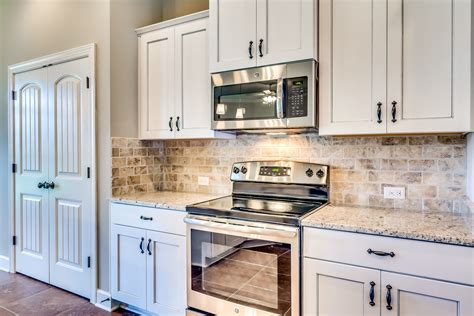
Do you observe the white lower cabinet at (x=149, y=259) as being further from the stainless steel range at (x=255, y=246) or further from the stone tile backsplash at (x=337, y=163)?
the stone tile backsplash at (x=337, y=163)

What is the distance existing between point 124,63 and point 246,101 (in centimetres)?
123

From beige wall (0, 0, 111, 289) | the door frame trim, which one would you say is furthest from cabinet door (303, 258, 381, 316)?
the door frame trim

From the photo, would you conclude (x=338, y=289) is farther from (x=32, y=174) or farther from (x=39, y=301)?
(x=32, y=174)

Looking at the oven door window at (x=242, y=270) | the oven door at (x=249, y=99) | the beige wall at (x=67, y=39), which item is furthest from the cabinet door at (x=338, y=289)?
the beige wall at (x=67, y=39)

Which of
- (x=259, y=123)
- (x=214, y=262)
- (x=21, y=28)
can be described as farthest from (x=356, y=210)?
(x=21, y=28)

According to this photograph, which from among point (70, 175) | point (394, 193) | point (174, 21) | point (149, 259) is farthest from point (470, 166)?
point (70, 175)

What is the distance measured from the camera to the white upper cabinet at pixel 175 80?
248 cm

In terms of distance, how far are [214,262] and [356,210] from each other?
1015 mm

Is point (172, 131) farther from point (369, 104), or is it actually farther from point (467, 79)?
point (467, 79)

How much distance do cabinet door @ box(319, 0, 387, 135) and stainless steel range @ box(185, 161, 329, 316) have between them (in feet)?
1.61

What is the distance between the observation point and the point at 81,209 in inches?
109

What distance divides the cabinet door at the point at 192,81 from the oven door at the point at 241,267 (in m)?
0.79

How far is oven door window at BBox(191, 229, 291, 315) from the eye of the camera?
184cm

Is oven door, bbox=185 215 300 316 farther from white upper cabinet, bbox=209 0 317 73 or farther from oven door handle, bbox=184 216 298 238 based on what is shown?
white upper cabinet, bbox=209 0 317 73
